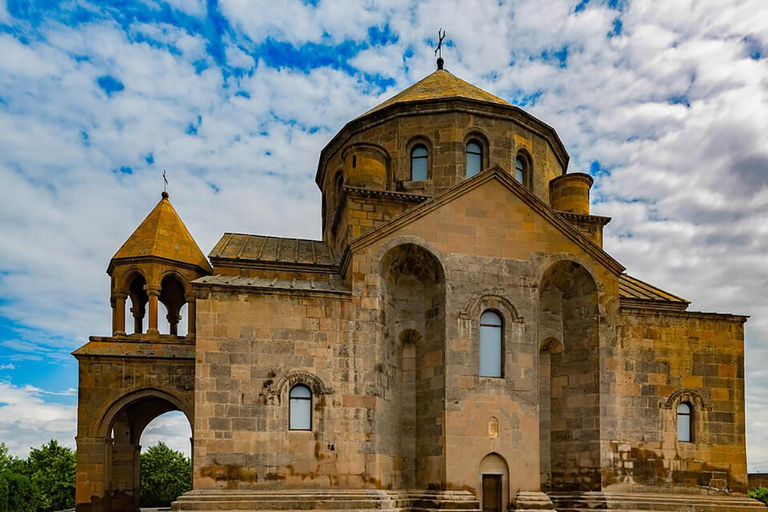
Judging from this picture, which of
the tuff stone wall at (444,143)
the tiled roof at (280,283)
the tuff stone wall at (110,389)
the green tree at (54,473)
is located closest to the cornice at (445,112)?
the tuff stone wall at (444,143)

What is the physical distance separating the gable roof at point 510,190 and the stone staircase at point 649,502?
5.09m

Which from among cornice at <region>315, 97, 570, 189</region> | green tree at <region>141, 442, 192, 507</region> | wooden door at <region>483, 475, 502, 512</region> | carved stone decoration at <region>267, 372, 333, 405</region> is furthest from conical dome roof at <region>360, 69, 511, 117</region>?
green tree at <region>141, 442, 192, 507</region>

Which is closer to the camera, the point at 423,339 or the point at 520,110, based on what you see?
the point at 423,339

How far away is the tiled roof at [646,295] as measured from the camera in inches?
653

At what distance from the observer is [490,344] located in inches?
575

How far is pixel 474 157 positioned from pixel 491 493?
28.9ft

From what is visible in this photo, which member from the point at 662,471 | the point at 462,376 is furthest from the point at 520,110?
the point at 662,471

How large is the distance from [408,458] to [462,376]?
2233 mm


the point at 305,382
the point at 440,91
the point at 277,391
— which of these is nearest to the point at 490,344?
the point at 305,382

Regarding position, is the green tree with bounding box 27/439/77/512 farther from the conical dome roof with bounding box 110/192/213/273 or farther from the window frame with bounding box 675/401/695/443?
the window frame with bounding box 675/401/695/443

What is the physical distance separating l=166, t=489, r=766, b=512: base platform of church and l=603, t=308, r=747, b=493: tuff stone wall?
339 mm

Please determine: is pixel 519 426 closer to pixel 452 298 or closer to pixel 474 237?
pixel 452 298

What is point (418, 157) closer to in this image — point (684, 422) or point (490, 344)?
point (490, 344)

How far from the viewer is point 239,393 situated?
13391 mm
